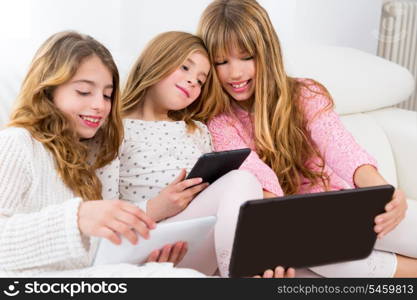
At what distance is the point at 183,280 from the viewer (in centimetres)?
82

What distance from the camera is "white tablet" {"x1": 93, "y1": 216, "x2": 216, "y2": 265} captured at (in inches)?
33.6

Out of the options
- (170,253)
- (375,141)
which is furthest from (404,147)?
(170,253)

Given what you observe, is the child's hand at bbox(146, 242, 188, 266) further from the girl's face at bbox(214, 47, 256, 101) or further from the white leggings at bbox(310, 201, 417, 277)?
the girl's face at bbox(214, 47, 256, 101)

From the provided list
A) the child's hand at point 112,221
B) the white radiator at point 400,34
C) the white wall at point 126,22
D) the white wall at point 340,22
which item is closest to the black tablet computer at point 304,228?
the child's hand at point 112,221

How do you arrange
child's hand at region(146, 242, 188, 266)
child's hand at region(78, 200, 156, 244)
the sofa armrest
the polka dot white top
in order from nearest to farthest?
child's hand at region(78, 200, 156, 244) → child's hand at region(146, 242, 188, 266) → the polka dot white top → the sofa armrest

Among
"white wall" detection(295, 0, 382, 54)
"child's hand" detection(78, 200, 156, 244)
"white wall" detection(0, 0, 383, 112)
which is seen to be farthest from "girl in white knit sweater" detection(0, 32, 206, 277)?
"white wall" detection(295, 0, 382, 54)

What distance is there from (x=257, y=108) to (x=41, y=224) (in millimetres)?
657

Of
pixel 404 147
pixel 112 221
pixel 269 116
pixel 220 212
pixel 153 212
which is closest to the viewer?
pixel 112 221

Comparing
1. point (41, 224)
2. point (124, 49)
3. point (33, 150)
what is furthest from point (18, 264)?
point (124, 49)

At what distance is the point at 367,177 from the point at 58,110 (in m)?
0.66

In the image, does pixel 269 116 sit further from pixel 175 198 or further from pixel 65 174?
pixel 65 174

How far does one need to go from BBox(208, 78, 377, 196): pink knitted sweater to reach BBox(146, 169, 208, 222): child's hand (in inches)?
7.2

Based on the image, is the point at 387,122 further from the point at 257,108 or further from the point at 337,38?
the point at 337,38

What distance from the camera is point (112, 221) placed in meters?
0.80
